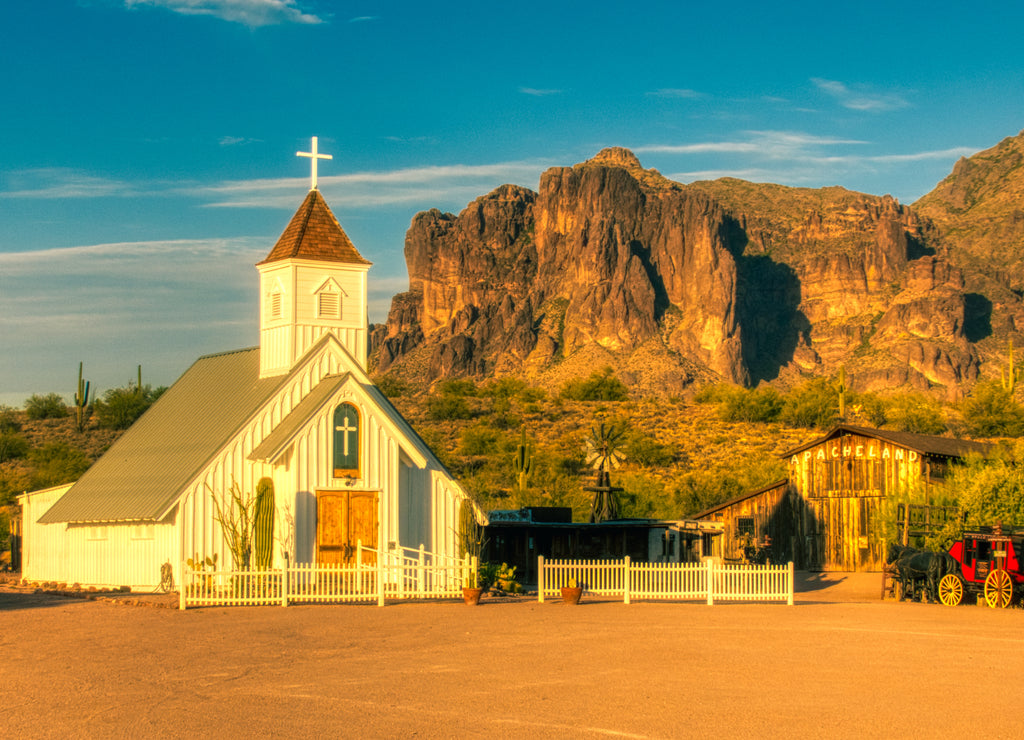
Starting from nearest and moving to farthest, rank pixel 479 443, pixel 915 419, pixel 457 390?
pixel 479 443 → pixel 915 419 → pixel 457 390

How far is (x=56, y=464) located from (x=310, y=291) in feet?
101

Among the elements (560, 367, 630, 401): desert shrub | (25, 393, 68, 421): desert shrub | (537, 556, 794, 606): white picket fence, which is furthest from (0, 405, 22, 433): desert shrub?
(537, 556, 794, 606): white picket fence

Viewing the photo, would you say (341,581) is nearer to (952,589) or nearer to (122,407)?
(952,589)

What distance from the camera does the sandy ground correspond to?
11719 mm

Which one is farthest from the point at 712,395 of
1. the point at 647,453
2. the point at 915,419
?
the point at 647,453

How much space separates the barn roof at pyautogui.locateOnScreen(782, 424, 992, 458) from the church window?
19.6 m

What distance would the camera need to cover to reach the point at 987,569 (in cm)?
3019

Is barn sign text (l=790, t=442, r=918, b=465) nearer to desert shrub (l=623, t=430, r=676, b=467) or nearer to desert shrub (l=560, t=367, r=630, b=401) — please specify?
desert shrub (l=623, t=430, r=676, b=467)

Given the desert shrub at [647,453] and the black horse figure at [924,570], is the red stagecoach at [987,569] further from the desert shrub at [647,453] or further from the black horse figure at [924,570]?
the desert shrub at [647,453]

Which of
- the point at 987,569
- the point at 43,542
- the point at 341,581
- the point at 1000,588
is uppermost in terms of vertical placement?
the point at 43,542

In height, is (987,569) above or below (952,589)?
above

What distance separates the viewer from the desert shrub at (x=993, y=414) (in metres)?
77.1

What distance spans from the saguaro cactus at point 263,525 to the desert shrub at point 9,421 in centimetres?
4824

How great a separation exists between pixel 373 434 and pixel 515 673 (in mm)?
14405
